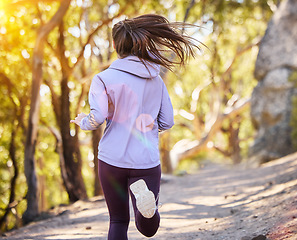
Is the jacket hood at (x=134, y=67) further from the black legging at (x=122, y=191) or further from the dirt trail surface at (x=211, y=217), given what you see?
the dirt trail surface at (x=211, y=217)

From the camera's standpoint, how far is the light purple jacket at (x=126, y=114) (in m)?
2.85

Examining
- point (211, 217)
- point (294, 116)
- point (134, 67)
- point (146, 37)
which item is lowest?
point (211, 217)

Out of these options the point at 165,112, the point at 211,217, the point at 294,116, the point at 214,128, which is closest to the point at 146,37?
the point at 165,112

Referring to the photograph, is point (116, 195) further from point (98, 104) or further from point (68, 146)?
point (68, 146)

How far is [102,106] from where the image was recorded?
2834 mm

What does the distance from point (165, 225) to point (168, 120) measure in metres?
2.89

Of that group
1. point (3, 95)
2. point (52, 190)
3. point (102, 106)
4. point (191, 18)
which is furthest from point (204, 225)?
point (52, 190)

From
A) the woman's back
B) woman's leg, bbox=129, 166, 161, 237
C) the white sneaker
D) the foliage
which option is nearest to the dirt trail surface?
woman's leg, bbox=129, 166, 161, 237

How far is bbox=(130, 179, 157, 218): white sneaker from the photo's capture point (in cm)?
275

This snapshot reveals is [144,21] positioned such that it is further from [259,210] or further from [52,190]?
[52,190]

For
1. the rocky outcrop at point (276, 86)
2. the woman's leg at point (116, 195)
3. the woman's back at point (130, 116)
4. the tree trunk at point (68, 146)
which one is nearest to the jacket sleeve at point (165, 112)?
the woman's back at point (130, 116)

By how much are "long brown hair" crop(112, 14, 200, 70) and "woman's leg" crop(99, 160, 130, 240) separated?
0.82 metres

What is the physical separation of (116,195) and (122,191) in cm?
5

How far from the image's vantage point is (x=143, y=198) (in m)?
2.75
